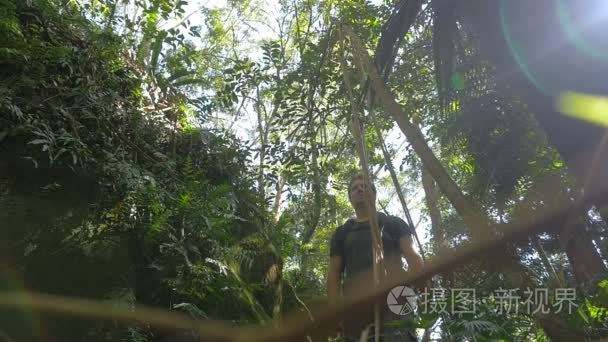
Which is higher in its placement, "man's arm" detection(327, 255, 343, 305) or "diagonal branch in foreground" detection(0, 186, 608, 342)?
"man's arm" detection(327, 255, 343, 305)

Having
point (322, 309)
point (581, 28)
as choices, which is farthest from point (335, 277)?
point (581, 28)

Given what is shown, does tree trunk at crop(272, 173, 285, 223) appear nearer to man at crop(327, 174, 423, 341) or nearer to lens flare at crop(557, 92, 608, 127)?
man at crop(327, 174, 423, 341)

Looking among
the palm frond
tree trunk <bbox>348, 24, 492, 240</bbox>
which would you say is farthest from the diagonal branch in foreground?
the palm frond

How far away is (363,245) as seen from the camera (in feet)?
7.61

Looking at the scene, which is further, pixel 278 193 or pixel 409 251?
pixel 278 193

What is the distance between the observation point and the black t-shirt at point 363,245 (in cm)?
223

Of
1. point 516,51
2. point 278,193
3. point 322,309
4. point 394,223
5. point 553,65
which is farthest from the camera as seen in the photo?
point 278,193

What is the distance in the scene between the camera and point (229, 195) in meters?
3.89

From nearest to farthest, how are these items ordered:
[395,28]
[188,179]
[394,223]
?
[395,28] → [394,223] → [188,179]

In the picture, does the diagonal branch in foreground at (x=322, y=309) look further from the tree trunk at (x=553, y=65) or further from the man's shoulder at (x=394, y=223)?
the man's shoulder at (x=394, y=223)

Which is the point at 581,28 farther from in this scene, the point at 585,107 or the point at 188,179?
the point at 188,179

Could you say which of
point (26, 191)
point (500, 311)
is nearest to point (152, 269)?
point (26, 191)

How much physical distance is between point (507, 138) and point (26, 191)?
367 centimetres

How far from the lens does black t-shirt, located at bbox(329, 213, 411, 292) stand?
2.23 metres
